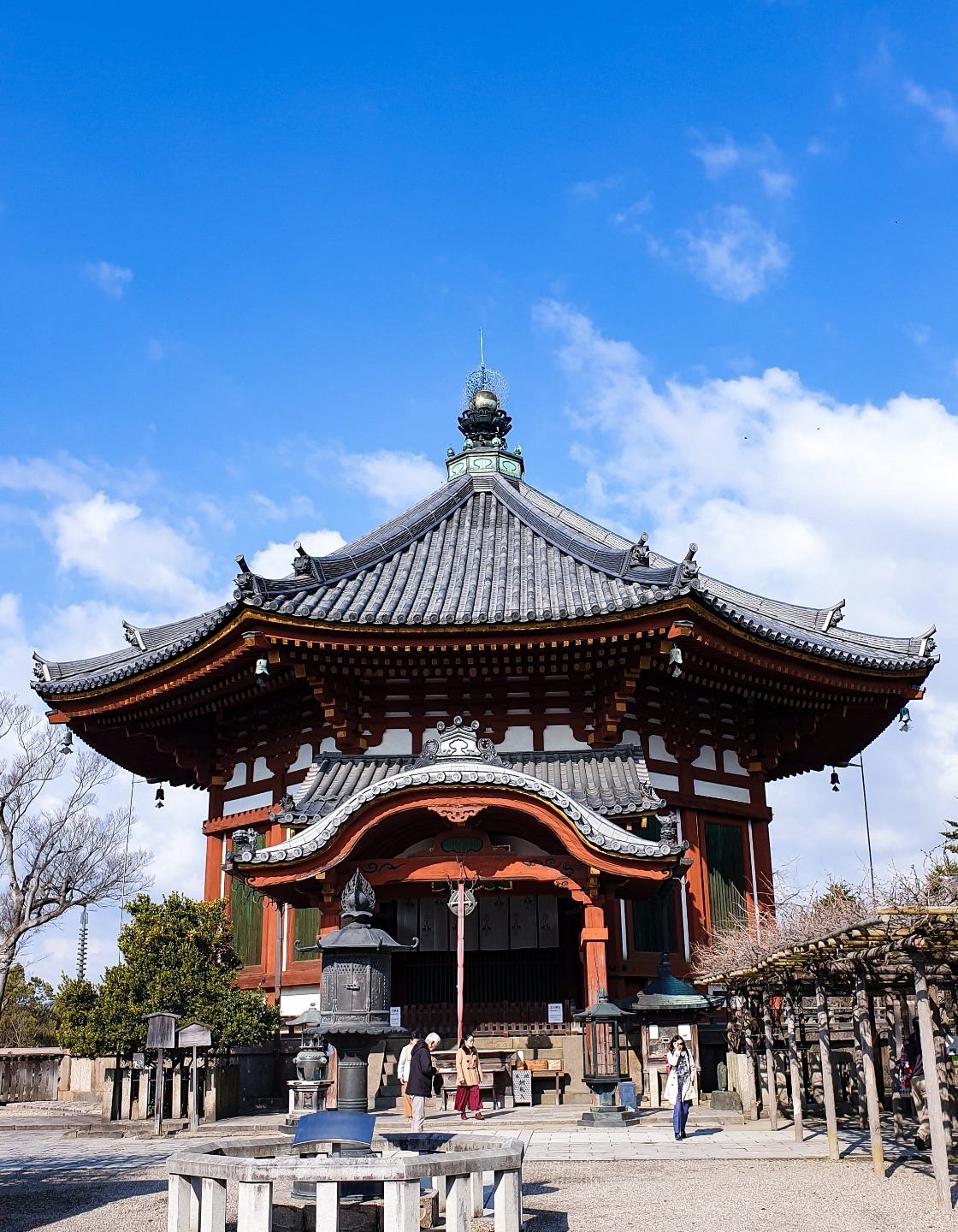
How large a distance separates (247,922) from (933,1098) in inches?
641

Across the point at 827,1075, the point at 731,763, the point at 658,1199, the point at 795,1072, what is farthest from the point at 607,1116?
the point at 731,763

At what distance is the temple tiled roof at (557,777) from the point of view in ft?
64.4

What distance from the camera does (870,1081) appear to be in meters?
12.3

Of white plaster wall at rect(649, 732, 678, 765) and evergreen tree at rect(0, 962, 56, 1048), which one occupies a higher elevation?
white plaster wall at rect(649, 732, 678, 765)

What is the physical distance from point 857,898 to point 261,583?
37.8ft

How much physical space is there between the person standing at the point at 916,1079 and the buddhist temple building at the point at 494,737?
4095mm

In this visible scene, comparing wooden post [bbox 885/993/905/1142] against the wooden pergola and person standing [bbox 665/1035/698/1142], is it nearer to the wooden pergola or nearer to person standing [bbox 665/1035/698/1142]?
the wooden pergola

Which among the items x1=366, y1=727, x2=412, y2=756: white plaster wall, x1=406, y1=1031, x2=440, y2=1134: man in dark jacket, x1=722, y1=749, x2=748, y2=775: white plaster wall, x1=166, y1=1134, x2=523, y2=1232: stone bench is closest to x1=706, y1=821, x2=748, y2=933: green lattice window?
x1=722, y1=749, x2=748, y2=775: white plaster wall

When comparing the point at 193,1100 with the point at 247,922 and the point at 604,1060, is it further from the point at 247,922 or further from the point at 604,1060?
the point at 247,922

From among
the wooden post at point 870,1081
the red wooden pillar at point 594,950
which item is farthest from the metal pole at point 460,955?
the wooden post at point 870,1081

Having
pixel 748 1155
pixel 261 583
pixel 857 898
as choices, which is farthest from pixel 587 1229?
pixel 261 583

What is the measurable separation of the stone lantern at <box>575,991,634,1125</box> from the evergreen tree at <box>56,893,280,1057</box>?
5.80 metres

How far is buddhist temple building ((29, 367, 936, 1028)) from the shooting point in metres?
18.9

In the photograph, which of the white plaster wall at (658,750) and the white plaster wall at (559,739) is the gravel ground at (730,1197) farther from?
the white plaster wall at (658,750)
